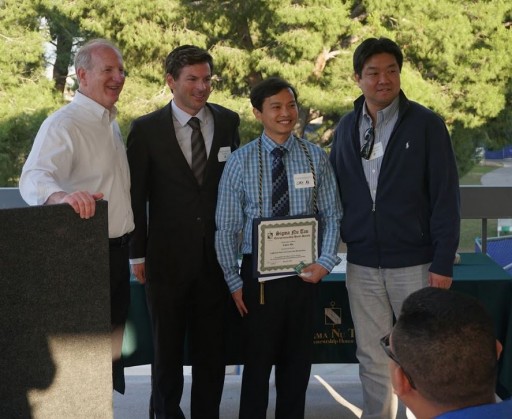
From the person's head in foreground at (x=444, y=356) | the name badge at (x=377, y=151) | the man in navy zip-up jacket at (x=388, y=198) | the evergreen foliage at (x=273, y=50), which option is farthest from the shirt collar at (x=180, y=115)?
the evergreen foliage at (x=273, y=50)

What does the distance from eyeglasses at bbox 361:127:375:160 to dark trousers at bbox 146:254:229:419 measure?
689 millimetres

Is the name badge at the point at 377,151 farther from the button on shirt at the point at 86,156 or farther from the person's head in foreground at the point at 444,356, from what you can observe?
the person's head in foreground at the point at 444,356

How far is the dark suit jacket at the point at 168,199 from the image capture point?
295 cm

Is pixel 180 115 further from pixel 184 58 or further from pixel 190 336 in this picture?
pixel 190 336

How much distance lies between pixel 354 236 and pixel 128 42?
30.1 feet

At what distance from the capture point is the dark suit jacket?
9.67ft

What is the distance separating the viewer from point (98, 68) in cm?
273

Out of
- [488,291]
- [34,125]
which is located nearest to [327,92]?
[34,125]

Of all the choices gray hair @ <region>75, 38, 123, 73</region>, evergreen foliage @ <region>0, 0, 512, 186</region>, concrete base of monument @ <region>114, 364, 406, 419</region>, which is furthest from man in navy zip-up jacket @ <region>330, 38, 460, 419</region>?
evergreen foliage @ <region>0, 0, 512, 186</region>

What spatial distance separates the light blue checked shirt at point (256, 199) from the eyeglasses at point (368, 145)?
137mm

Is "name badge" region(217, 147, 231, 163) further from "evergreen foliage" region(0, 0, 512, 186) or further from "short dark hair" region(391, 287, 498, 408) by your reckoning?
"evergreen foliage" region(0, 0, 512, 186)

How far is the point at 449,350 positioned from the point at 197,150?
6.09 ft

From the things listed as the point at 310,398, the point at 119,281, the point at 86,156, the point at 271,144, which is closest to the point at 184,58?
the point at 271,144

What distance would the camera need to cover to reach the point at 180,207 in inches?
117
